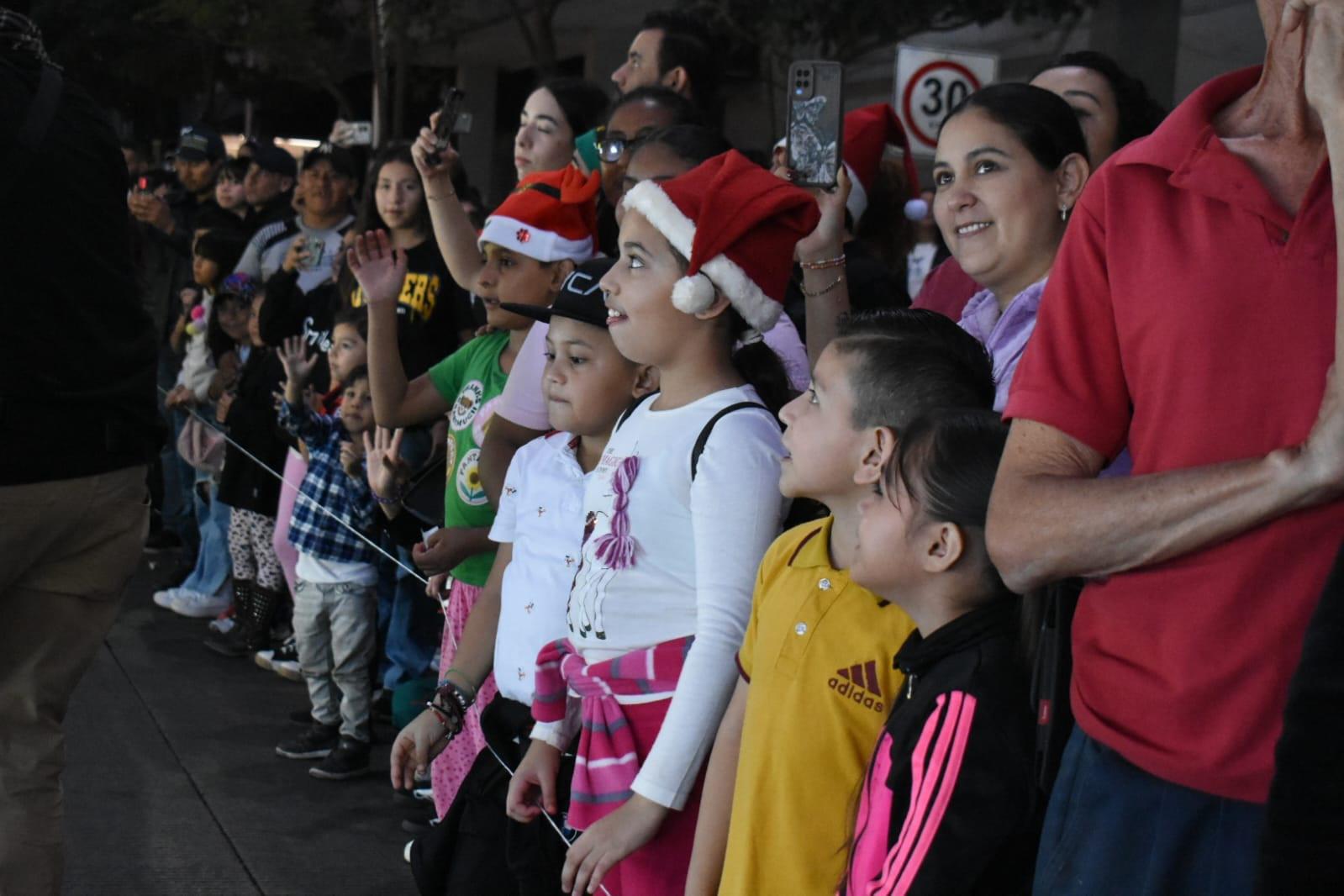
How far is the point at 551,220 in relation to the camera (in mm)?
4297

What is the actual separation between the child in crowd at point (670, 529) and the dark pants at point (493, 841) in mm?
76

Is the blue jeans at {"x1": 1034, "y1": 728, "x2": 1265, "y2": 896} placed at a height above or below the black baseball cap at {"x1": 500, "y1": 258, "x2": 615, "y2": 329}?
below

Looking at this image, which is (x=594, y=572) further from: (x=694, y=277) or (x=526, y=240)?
(x=526, y=240)

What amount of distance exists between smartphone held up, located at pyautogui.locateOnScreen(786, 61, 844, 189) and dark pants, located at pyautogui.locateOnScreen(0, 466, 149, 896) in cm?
171

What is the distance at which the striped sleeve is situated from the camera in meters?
1.96

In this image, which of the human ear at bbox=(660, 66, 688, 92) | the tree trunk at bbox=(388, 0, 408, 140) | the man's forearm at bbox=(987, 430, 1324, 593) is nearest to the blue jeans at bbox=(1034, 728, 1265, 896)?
the man's forearm at bbox=(987, 430, 1324, 593)

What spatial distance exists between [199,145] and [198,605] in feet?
11.0

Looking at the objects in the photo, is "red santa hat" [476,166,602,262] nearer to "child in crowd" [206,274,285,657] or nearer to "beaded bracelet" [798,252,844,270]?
"beaded bracelet" [798,252,844,270]

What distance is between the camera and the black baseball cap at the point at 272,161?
8.31 m

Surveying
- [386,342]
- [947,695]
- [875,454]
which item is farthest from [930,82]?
[947,695]

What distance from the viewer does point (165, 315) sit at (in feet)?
30.3

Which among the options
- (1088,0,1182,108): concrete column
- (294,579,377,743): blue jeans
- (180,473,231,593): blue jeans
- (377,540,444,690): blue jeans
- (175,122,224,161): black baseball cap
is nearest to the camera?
(294,579,377,743): blue jeans

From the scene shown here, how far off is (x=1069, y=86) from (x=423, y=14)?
16.8m

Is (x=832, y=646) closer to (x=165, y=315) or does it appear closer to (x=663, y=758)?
(x=663, y=758)
